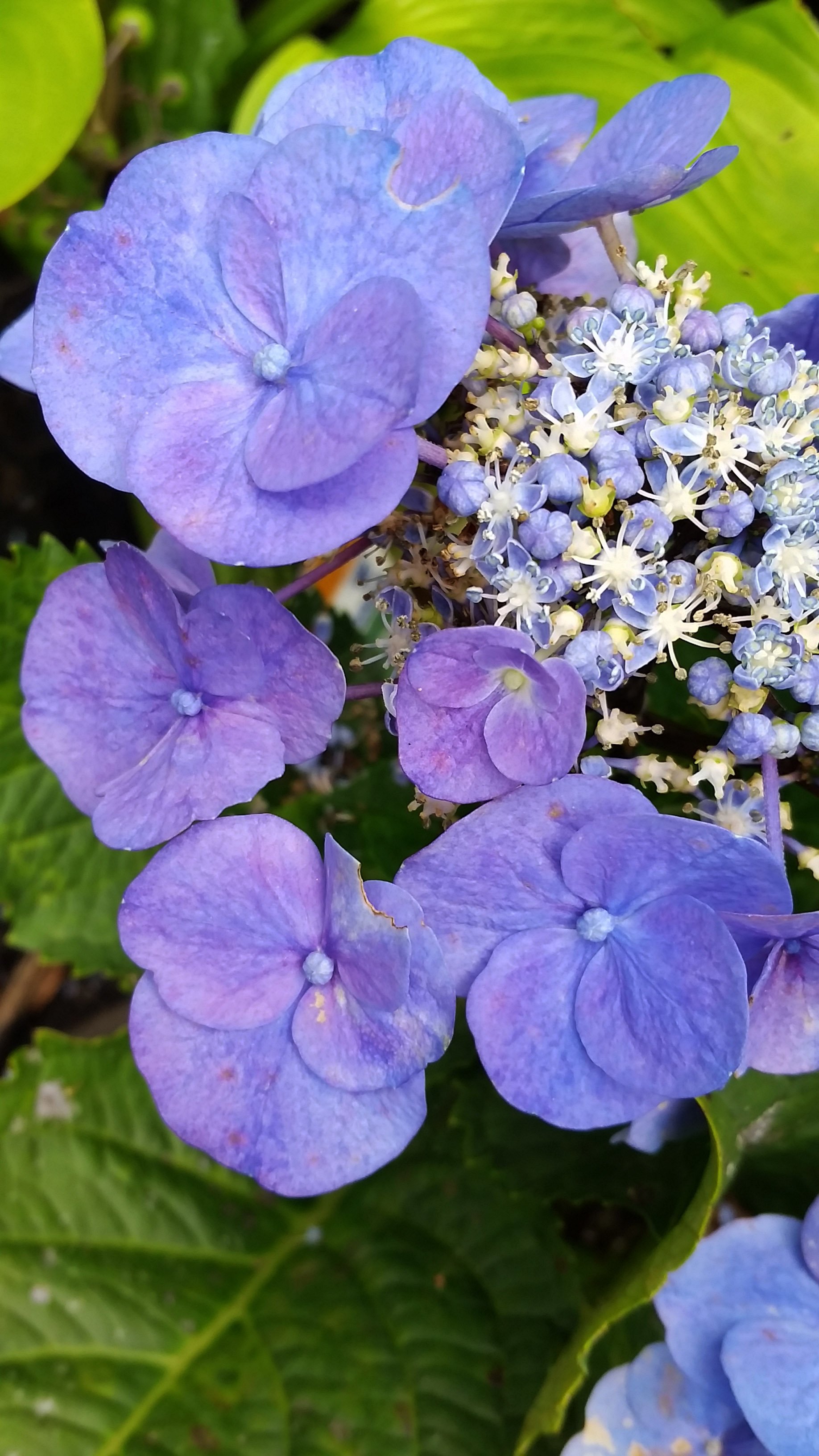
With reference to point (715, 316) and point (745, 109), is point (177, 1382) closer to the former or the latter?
point (715, 316)

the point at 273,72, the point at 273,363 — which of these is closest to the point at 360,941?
the point at 273,363

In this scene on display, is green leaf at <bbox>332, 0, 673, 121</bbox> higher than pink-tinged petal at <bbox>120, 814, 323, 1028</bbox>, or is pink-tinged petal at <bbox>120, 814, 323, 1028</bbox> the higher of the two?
green leaf at <bbox>332, 0, 673, 121</bbox>

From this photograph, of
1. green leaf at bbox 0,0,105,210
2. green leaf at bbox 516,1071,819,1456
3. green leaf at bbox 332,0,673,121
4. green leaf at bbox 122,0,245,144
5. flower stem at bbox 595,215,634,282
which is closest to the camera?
flower stem at bbox 595,215,634,282

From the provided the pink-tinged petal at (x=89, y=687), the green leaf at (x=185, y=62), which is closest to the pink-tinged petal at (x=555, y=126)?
the pink-tinged petal at (x=89, y=687)

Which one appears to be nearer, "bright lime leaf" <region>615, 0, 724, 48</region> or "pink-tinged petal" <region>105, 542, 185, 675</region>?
"pink-tinged petal" <region>105, 542, 185, 675</region>

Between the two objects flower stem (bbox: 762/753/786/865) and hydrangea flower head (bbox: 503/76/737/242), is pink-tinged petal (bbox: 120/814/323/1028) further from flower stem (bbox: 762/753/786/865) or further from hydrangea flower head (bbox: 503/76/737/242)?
hydrangea flower head (bbox: 503/76/737/242)

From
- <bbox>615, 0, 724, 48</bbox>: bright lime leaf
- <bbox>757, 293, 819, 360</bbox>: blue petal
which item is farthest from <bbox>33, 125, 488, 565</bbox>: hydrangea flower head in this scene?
<bbox>615, 0, 724, 48</bbox>: bright lime leaf

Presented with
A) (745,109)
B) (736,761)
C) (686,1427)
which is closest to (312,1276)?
(686,1427)

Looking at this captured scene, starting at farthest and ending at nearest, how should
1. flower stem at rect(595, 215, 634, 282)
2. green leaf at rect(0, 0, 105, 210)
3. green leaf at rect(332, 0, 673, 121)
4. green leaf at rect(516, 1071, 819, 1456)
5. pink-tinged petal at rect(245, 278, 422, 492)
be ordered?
green leaf at rect(332, 0, 673, 121)
green leaf at rect(0, 0, 105, 210)
green leaf at rect(516, 1071, 819, 1456)
flower stem at rect(595, 215, 634, 282)
pink-tinged petal at rect(245, 278, 422, 492)
